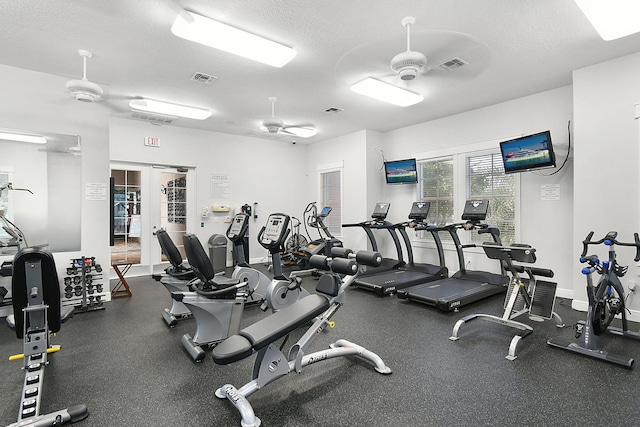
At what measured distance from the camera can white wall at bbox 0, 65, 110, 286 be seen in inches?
160

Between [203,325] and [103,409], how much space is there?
972 mm

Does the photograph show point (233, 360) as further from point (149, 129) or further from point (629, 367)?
point (149, 129)

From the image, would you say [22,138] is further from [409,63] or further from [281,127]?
[409,63]

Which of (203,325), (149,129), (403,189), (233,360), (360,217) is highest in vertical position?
(149,129)

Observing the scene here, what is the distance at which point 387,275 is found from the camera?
18.7ft

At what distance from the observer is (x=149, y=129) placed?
21.2 feet

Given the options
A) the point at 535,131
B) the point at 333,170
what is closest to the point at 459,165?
the point at 535,131

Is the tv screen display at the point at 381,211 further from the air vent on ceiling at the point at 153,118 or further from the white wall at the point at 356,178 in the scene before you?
the air vent on ceiling at the point at 153,118

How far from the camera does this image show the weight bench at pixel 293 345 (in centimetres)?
197

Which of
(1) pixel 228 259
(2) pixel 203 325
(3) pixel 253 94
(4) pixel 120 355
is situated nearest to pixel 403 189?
(3) pixel 253 94

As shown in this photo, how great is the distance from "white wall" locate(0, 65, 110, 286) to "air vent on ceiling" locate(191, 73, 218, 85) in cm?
148

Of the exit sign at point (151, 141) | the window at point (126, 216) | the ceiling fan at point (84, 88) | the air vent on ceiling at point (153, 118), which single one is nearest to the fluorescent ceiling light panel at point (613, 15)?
the ceiling fan at point (84, 88)

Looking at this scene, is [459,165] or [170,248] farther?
[459,165]

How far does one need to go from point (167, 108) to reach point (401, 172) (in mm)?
4401
